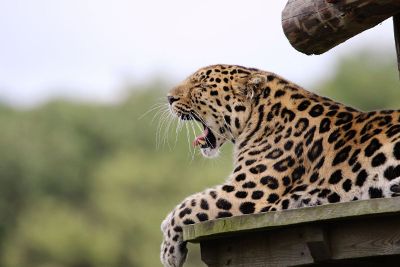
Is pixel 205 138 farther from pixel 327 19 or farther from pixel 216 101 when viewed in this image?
pixel 327 19

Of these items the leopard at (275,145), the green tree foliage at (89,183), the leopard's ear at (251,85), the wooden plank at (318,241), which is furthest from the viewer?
the green tree foliage at (89,183)

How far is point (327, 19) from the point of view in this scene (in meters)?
8.69

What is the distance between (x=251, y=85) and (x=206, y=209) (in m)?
1.48

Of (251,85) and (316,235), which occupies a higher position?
(251,85)

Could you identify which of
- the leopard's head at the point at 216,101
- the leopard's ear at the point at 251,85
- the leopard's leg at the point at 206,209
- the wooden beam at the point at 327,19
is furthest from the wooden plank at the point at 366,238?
the leopard's ear at the point at 251,85

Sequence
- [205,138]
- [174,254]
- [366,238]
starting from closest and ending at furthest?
[366,238] → [174,254] → [205,138]

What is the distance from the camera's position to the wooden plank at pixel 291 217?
25.4 feet

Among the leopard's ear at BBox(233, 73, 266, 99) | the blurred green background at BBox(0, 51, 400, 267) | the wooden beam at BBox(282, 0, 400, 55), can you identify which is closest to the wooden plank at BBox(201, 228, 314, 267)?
the wooden beam at BBox(282, 0, 400, 55)

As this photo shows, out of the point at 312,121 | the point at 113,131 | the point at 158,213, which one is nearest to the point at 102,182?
the point at 113,131

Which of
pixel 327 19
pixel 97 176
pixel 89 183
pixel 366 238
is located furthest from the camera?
pixel 97 176

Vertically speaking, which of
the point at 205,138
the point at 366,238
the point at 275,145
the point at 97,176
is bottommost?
the point at 366,238

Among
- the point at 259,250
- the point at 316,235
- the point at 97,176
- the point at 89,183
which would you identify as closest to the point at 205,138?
the point at 259,250

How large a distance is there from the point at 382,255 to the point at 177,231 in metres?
2.12

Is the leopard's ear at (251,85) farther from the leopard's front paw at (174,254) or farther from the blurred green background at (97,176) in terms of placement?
the blurred green background at (97,176)
